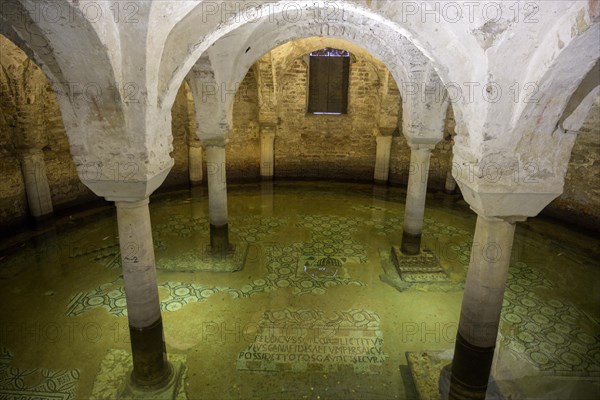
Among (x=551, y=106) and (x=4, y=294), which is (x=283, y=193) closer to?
(x=4, y=294)

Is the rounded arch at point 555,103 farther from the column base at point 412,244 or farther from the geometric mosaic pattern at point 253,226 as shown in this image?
the geometric mosaic pattern at point 253,226

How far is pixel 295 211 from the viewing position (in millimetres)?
9414

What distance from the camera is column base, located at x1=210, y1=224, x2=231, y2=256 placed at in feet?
23.6

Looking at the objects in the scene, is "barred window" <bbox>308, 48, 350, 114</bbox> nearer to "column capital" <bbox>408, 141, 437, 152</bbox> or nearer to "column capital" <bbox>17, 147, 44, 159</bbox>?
"column capital" <bbox>408, 141, 437, 152</bbox>

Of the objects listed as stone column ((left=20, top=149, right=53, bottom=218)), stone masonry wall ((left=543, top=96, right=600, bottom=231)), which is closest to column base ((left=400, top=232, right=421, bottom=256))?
stone masonry wall ((left=543, top=96, right=600, bottom=231))

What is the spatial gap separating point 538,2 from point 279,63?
27.3ft

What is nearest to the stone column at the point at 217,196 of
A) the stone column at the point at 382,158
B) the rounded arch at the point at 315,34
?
the rounded arch at the point at 315,34

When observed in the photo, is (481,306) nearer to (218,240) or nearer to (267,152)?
(218,240)

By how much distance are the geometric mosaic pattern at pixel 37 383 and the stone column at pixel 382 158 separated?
8.64m

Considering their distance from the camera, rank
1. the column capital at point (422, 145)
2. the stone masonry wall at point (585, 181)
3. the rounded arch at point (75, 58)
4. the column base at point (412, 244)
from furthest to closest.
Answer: the stone masonry wall at point (585, 181)
the column base at point (412, 244)
the column capital at point (422, 145)
the rounded arch at point (75, 58)

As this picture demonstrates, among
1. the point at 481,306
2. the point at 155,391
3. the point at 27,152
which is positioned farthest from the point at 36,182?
the point at 481,306

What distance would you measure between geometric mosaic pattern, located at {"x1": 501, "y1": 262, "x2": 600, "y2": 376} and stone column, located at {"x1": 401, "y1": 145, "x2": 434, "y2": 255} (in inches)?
63.9

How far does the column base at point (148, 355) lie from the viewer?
164 inches

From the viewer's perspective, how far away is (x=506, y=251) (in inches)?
142
